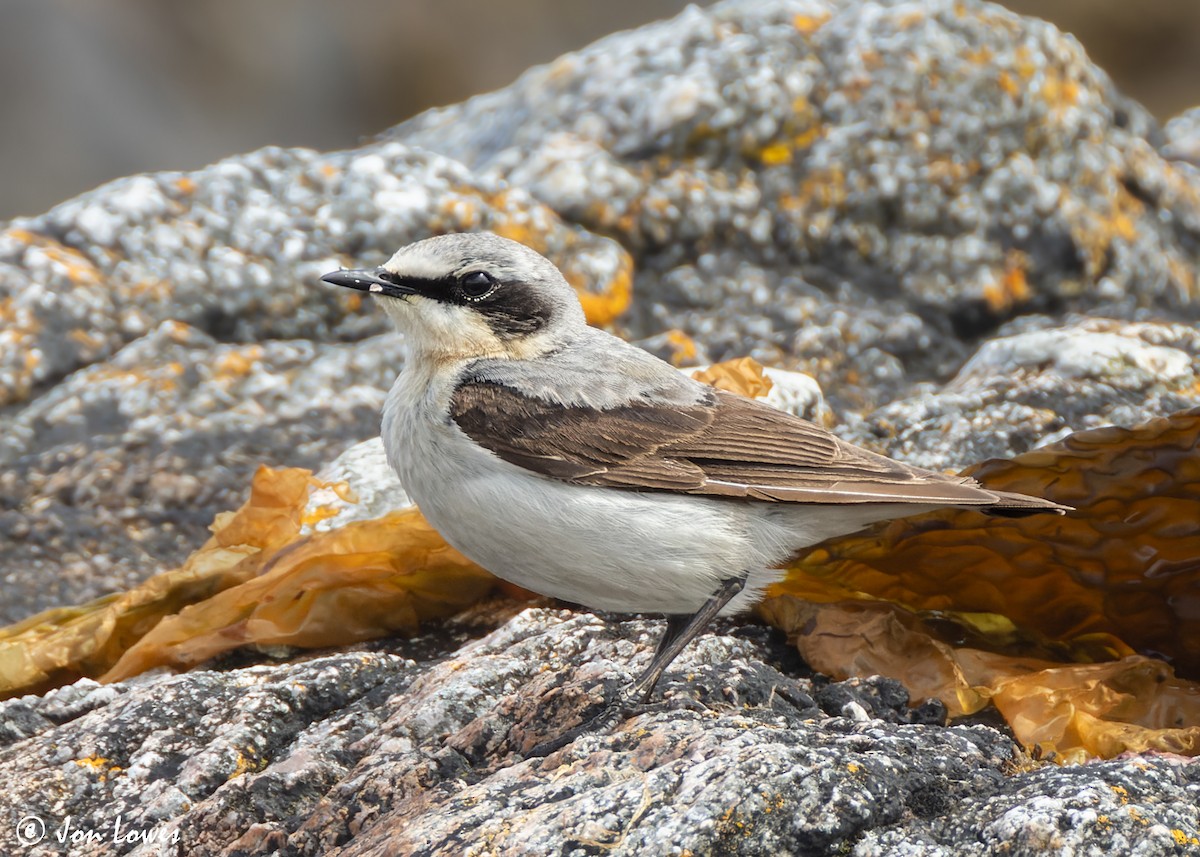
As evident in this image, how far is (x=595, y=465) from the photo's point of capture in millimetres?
4242

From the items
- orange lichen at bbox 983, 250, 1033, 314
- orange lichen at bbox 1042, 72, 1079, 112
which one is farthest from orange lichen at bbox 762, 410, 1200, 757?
orange lichen at bbox 1042, 72, 1079, 112

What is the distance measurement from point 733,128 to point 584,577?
4.34 metres

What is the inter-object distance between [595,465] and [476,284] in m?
0.89

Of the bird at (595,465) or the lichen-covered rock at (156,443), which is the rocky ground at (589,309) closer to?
the lichen-covered rock at (156,443)

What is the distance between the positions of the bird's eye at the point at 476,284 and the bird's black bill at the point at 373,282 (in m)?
0.19

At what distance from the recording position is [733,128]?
7.61 meters

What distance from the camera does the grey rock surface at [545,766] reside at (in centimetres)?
295

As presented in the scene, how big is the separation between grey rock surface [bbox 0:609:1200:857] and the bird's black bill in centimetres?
127

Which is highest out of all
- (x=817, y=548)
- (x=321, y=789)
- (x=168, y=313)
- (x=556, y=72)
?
(x=556, y=72)

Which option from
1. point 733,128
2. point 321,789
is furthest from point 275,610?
point 733,128

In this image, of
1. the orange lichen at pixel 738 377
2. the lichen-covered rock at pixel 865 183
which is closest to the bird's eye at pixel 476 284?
the orange lichen at pixel 738 377

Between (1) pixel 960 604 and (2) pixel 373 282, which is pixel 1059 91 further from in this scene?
(2) pixel 373 282

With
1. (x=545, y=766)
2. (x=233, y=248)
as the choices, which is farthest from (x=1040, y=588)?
(x=233, y=248)

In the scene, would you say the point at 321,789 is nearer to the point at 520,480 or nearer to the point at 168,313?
the point at 520,480
